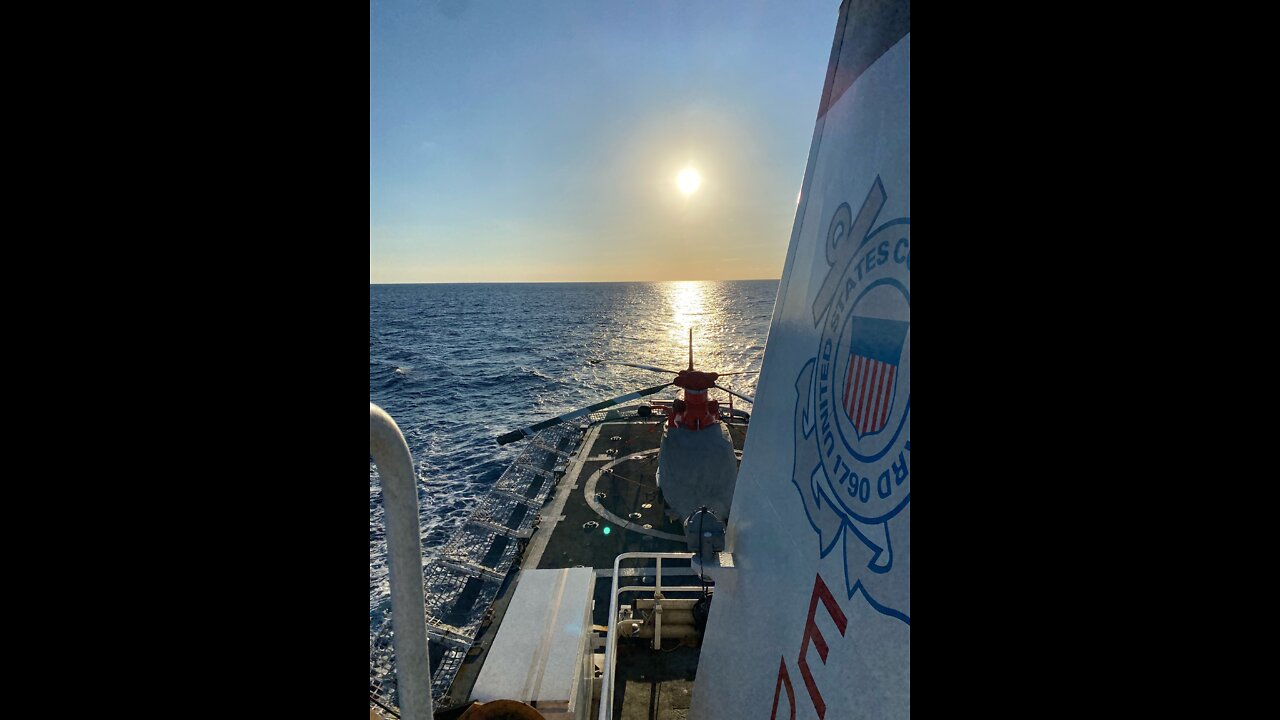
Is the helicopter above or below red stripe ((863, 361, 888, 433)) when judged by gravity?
below

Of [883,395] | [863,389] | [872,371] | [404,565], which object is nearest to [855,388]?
[863,389]

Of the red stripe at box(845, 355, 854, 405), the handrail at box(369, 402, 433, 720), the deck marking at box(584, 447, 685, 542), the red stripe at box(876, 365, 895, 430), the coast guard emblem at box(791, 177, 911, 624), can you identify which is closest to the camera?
the handrail at box(369, 402, 433, 720)

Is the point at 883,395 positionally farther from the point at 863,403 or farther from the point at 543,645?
the point at 543,645

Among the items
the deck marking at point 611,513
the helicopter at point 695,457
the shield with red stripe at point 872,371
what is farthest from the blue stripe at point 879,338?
the deck marking at point 611,513

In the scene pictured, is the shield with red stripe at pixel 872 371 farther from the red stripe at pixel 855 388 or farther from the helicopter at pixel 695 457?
the helicopter at pixel 695 457

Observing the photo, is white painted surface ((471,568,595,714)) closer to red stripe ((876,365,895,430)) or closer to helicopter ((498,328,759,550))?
helicopter ((498,328,759,550))

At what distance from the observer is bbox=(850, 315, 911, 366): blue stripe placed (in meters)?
2.45

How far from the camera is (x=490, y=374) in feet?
243

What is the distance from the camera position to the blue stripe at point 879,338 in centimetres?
245

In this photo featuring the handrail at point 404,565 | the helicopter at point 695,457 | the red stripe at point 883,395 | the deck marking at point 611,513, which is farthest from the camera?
the deck marking at point 611,513

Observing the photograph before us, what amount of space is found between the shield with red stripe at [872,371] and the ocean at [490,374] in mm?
2241

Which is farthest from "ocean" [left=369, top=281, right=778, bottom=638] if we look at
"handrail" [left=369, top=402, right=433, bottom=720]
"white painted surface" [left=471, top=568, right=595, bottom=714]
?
"white painted surface" [left=471, top=568, right=595, bottom=714]
